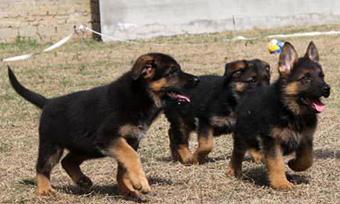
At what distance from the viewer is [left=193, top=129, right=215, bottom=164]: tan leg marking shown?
24.7 ft

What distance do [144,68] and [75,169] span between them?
3.92 ft

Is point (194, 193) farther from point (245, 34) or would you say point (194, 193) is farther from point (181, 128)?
point (245, 34)

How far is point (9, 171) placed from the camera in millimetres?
7465

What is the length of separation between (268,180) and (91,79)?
7860 mm

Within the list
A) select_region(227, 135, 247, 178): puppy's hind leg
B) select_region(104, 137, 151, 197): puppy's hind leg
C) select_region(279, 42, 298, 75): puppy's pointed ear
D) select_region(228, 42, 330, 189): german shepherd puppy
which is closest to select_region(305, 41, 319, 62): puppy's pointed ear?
→ select_region(228, 42, 330, 189): german shepherd puppy

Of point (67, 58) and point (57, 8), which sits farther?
point (57, 8)

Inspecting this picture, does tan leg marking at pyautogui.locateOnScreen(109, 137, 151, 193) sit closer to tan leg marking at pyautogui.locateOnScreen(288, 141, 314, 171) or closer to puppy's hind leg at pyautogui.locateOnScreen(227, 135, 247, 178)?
puppy's hind leg at pyautogui.locateOnScreen(227, 135, 247, 178)

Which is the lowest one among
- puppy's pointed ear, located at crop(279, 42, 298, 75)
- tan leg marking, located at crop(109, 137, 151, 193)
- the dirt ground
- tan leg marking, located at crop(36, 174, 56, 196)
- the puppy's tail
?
the dirt ground

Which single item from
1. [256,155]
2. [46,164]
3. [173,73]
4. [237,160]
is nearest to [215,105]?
[256,155]

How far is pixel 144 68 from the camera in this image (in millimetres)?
6191

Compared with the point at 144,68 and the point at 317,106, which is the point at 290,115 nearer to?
the point at 317,106

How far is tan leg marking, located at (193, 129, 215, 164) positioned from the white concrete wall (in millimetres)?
13956

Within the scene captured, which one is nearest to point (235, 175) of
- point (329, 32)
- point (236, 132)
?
point (236, 132)

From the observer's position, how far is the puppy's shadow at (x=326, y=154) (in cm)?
755
